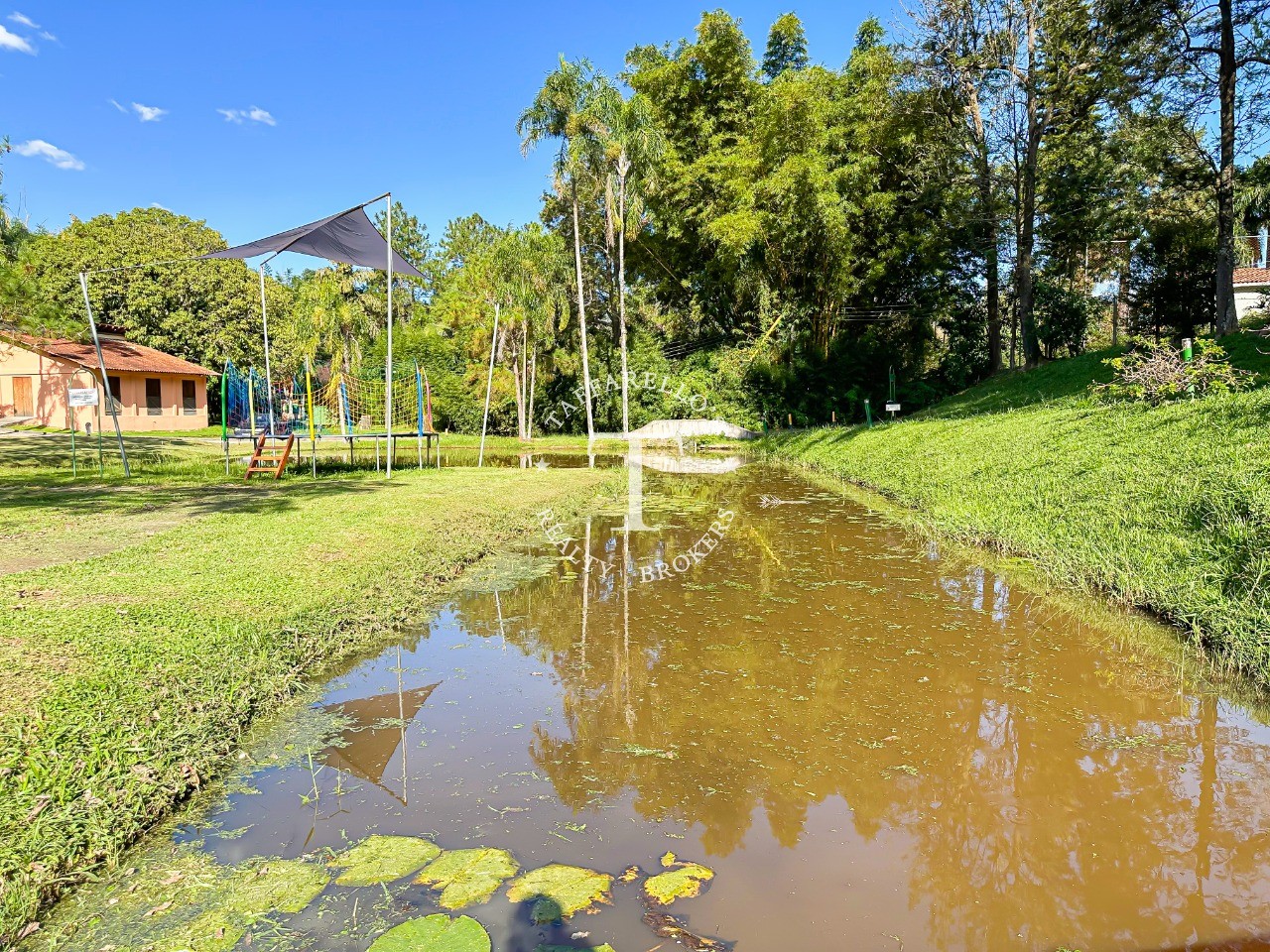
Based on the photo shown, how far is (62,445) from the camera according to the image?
1633cm

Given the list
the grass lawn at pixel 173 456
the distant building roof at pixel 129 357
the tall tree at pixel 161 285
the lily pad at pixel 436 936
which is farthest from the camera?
the tall tree at pixel 161 285

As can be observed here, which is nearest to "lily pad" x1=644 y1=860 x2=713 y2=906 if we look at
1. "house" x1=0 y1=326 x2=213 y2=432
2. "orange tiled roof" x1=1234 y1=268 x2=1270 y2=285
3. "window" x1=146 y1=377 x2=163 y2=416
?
"house" x1=0 y1=326 x2=213 y2=432

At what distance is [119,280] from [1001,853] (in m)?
31.5

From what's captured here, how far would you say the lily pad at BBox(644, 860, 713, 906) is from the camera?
94.3 inches

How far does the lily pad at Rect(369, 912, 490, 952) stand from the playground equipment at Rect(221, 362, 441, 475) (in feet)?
30.0

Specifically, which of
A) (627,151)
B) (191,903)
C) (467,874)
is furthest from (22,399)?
(467,874)

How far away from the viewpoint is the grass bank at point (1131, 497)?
4730 millimetres

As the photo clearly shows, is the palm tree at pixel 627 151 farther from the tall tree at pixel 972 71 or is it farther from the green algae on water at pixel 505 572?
the green algae on water at pixel 505 572

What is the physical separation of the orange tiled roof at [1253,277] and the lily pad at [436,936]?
28.9 meters

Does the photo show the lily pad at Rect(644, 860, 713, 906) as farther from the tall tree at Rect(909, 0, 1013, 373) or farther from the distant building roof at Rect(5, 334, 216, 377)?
the distant building roof at Rect(5, 334, 216, 377)

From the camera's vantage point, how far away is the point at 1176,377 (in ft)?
29.9

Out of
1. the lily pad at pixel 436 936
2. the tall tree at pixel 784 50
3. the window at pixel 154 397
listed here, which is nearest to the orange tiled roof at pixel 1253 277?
the tall tree at pixel 784 50

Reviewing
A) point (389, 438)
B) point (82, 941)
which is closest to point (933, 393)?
point (389, 438)

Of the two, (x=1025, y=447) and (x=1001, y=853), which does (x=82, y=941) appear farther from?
(x=1025, y=447)
